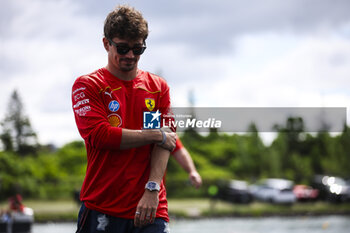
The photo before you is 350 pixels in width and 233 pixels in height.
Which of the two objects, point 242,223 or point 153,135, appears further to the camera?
point 242,223

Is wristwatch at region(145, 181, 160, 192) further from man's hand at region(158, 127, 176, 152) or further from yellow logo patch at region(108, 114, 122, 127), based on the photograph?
yellow logo patch at region(108, 114, 122, 127)

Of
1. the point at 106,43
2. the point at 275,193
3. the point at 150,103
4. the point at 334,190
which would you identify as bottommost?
the point at 150,103

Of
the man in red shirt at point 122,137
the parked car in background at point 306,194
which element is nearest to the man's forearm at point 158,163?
the man in red shirt at point 122,137

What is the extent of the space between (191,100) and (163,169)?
7542 centimetres

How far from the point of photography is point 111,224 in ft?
11.5

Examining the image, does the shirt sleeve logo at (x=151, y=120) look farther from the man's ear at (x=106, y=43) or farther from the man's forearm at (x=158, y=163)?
the man's ear at (x=106, y=43)

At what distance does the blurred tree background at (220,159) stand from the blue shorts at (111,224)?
4757cm

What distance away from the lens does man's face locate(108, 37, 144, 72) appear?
3.37 m

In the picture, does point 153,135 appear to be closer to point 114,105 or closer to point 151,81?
point 114,105

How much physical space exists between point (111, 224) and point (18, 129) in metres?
62.8

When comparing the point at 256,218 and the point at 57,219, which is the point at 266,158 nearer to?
the point at 256,218

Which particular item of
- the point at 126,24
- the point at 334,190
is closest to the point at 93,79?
the point at 126,24

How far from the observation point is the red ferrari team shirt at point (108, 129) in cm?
344

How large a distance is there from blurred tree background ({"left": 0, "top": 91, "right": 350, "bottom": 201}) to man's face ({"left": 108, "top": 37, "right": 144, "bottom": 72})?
4786 centimetres
